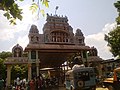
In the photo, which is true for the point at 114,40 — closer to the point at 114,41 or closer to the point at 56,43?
the point at 114,41

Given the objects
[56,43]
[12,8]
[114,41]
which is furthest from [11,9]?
[114,41]

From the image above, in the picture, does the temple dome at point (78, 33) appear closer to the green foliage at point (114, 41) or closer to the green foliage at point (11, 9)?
the green foliage at point (114, 41)

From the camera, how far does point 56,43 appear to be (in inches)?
1050

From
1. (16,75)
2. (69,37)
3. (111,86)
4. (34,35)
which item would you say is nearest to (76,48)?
(69,37)

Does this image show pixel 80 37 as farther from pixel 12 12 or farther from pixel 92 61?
pixel 12 12

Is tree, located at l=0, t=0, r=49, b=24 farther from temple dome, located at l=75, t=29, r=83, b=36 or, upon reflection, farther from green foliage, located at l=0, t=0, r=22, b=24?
temple dome, located at l=75, t=29, r=83, b=36

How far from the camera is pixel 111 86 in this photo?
10125mm

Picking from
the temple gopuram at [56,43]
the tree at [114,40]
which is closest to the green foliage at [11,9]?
the temple gopuram at [56,43]

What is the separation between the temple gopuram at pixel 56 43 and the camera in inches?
930

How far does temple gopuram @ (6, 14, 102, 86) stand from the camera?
77.5ft

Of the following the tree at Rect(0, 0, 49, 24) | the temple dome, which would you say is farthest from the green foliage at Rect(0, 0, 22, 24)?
the temple dome

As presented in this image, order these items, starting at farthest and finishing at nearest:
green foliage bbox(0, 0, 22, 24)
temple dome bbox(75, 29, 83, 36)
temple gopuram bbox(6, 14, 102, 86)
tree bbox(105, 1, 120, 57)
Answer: temple dome bbox(75, 29, 83, 36), tree bbox(105, 1, 120, 57), temple gopuram bbox(6, 14, 102, 86), green foliage bbox(0, 0, 22, 24)

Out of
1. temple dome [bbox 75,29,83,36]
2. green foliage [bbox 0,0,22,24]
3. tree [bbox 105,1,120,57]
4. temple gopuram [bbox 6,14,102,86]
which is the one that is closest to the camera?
green foliage [bbox 0,0,22,24]

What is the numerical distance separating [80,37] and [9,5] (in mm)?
27299
